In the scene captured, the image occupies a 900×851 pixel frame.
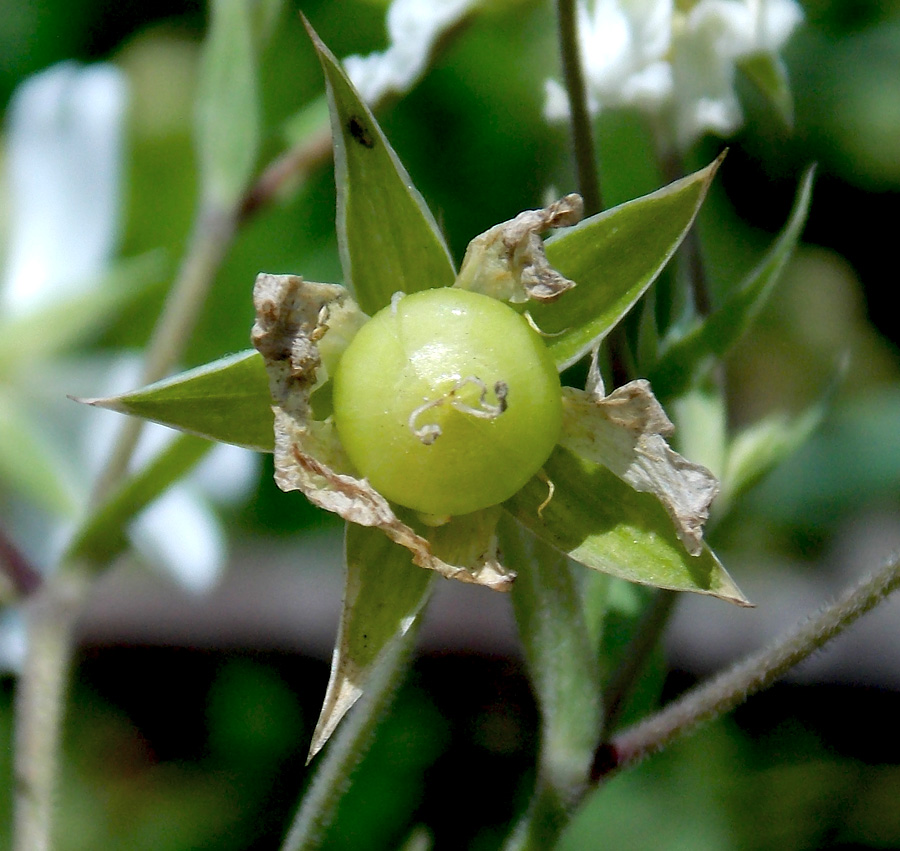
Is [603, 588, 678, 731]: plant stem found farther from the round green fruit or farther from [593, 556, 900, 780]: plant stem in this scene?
the round green fruit

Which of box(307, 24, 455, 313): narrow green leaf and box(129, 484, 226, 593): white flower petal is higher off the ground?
box(307, 24, 455, 313): narrow green leaf

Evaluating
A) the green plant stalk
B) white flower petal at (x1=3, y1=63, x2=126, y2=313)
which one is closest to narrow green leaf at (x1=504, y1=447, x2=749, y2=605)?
the green plant stalk

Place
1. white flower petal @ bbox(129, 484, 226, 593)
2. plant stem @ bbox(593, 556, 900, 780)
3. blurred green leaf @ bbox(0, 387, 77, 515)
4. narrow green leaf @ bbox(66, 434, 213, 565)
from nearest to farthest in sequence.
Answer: plant stem @ bbox(593, 556, 900, 780), narrow green leaf @ bbox(66, 434, 213, 565), blurred green leaf @ bbox(0, 387, 77, 515), white flower petal @ bbox(129, 484, 226, 593)

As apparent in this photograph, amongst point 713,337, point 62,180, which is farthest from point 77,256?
point 713,337

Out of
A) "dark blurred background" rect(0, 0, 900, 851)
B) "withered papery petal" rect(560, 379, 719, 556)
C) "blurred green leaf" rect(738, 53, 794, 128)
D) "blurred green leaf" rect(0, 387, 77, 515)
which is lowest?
"dark blurred background" rect(0, 0, 900, 851)

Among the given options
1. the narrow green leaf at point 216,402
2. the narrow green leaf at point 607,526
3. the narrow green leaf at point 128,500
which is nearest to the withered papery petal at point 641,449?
the narrow green leaf at point 607,526

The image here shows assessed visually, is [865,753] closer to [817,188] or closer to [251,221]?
[817,188]

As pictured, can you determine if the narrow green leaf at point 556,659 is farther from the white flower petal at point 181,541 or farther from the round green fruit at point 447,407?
the white flower petal at point 181,541

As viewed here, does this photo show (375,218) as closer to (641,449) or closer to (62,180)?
(641,449)
